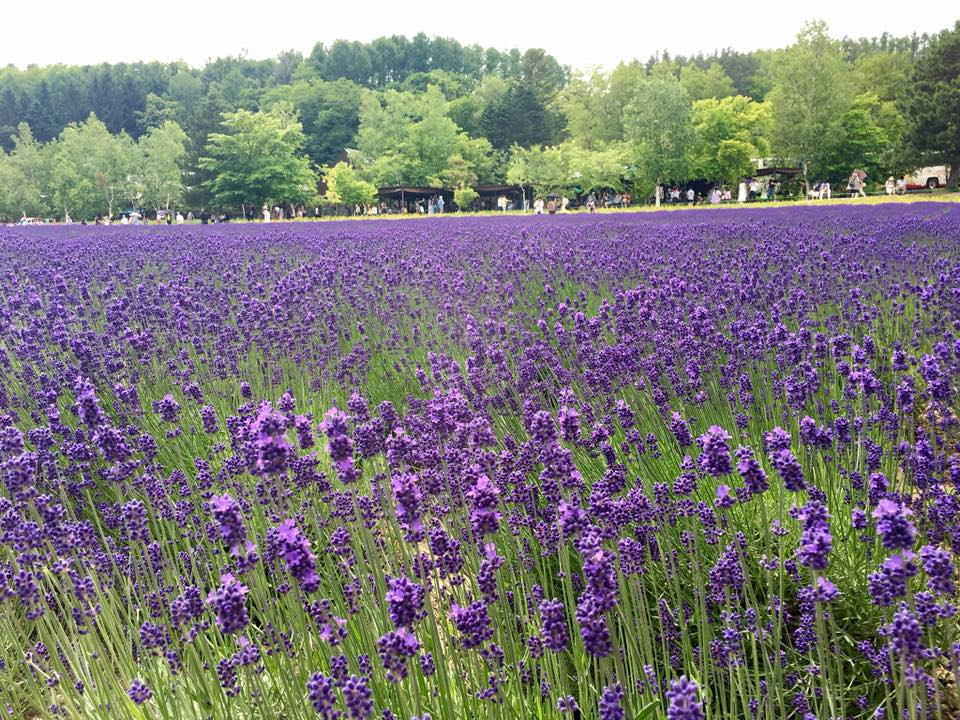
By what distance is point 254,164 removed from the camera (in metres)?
44.3

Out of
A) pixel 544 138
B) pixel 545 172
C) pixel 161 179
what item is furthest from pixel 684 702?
pixel 544 138

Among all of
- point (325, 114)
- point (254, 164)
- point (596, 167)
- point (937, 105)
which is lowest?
point (596, 167)

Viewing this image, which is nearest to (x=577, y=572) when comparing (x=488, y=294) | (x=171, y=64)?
(x=488, y=294)

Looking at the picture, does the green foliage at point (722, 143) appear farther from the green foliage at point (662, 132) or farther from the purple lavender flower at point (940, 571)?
the purple lavender flower at point (940, 571)

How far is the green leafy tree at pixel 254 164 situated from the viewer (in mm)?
44125

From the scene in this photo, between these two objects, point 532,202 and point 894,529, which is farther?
point 532,202

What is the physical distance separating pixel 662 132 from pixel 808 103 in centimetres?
871

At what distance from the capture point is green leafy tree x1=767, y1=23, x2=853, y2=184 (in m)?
41.0

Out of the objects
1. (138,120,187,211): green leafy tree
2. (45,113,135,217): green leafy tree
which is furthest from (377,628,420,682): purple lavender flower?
(45,113,135,217): green leafy tree

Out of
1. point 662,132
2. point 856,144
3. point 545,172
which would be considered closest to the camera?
point 662,132

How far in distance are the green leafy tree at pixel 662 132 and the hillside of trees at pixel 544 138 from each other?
8 centimetres

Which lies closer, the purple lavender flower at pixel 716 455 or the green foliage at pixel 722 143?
the purple lavender flower at pixel 716 455

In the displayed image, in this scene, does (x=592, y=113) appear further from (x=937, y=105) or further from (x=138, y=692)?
(x=138, y=692)

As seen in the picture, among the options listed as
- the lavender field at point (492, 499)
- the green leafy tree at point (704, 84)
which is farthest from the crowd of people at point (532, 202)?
the lavender field at point (492, 499)
